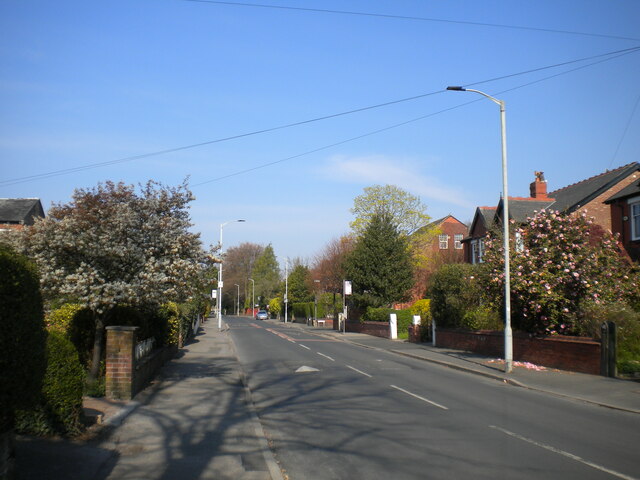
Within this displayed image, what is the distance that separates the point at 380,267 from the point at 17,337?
40.1 metres

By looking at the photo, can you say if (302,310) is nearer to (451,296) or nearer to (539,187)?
(539,187)

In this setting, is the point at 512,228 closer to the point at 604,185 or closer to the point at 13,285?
the point at 604,185

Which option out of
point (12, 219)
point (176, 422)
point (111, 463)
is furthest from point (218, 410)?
point (12, 219)

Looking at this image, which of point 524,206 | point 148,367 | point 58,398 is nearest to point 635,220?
point 524,206

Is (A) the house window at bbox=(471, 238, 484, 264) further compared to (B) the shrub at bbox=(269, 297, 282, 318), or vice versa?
(B) the shrub at bbox=(269, 297, 282, 318)

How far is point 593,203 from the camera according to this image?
30828mm

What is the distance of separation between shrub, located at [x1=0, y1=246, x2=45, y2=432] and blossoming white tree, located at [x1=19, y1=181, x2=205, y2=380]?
17.8 ft

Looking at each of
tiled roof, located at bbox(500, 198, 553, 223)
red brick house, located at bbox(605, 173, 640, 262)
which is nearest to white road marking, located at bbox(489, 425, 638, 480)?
red brick house, located at bbox(605, 173, 640, 262)

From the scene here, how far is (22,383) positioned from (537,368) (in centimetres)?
1677

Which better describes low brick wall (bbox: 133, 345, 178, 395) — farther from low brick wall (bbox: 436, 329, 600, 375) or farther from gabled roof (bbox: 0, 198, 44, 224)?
gabled roof (bbox: 0, 198, 44, 224)

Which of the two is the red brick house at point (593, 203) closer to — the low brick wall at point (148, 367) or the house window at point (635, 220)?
the house window at point (635, 220)

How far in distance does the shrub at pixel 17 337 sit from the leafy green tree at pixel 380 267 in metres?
39.3

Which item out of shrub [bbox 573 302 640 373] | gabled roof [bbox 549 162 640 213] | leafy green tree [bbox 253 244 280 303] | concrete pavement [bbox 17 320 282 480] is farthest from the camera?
leafy green tree [bbox 253 244 280 303]

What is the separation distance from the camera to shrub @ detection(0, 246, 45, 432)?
5070 millimetres
